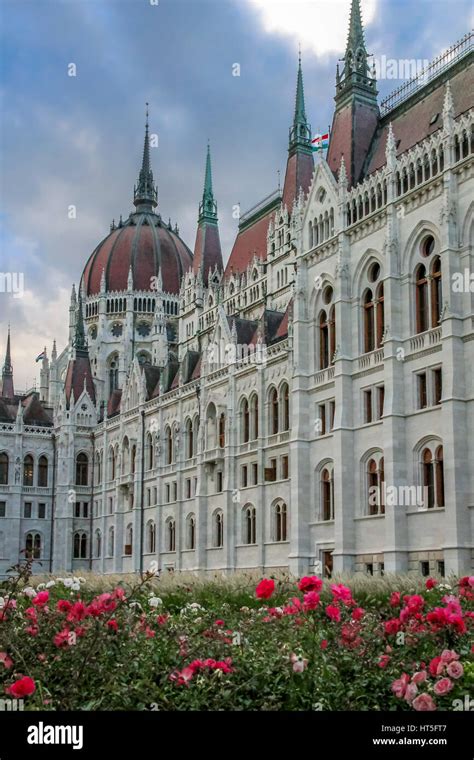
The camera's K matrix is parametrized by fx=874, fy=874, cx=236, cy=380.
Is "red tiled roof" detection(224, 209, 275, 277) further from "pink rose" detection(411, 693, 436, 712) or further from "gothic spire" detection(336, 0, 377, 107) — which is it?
"pink rose" detection(411, 693, 436, 712)

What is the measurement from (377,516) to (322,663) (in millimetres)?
27544

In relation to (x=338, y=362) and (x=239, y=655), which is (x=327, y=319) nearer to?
(x=338, y=362)

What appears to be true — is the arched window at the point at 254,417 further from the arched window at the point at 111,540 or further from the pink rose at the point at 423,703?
the pink rose at the point at 423,703

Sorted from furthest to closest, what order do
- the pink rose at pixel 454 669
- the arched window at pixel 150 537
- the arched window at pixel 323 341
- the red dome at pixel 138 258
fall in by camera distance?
the red dome at pixel 138 258 < the arched window at pixel 150 537 < the arched window at pixel 323 341 < the pink rose at pixel 454 669

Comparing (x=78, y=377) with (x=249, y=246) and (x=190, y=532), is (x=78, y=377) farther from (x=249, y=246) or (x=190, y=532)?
(x=190, y=532)

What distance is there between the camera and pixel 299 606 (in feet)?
36.3

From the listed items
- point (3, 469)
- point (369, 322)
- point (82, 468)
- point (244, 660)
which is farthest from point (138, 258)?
point (244, 660)

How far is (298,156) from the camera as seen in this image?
2493 inches

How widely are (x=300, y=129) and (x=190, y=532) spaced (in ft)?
99.9

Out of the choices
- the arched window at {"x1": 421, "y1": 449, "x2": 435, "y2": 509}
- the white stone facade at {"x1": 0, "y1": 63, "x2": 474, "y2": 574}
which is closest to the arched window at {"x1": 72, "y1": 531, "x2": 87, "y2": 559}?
the white stone facade at {"x1": 0, "y1": 63, "x2": 474, "y2": 574}

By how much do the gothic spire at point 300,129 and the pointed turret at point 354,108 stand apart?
16.8 meters

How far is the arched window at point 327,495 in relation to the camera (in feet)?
130

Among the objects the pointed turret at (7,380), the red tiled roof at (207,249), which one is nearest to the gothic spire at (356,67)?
the red tiled roof at (207,249)

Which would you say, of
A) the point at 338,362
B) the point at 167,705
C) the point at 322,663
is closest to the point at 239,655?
the point at 322,663
